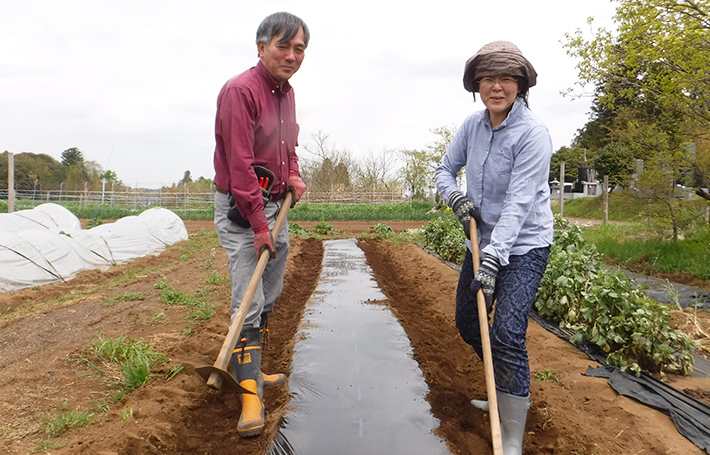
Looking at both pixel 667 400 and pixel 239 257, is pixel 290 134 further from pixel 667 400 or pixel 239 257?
pixel 667 400

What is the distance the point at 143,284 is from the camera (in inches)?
236

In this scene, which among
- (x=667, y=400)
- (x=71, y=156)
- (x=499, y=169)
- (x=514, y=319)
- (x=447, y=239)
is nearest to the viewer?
(x=514, y=319)

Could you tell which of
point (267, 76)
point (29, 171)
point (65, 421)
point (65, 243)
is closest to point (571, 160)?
point (65, 243)

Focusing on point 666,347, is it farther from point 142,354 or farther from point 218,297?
point 218,297

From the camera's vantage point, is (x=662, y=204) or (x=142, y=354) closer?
(x=142, y=354)

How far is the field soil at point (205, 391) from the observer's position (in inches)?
86.8

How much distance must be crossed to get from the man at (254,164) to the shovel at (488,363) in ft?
3.42

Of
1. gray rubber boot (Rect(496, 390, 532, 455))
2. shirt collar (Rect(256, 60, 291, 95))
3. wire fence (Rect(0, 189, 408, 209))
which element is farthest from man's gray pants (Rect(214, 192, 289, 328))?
wire fence (Rect(0, 189, 408, 209))

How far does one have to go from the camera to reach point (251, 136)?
234cm

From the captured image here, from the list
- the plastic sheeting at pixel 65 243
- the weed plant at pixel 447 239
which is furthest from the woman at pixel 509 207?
the plastic sheeting at pixel 65 243

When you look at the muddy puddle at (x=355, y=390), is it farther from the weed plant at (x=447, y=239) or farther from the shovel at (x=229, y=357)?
the weed plant at (x=447, y=239)

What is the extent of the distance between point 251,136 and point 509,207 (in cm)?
131

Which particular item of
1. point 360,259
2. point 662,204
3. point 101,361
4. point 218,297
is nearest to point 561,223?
point 662,204

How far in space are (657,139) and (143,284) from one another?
8573 millimetres
